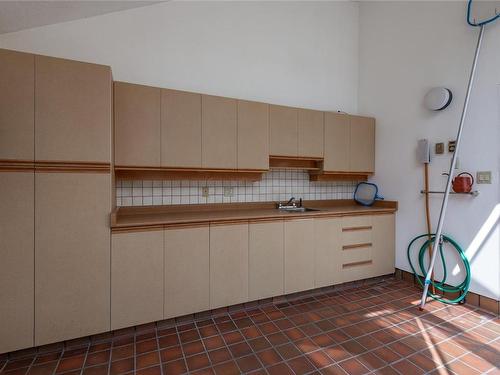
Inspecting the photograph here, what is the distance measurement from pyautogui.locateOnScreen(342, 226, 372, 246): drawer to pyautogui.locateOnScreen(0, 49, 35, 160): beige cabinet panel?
276 centimetres

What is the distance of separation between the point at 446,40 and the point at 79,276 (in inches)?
151

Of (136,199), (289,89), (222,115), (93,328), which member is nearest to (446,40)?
(289,89)

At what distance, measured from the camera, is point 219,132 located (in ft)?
8.13

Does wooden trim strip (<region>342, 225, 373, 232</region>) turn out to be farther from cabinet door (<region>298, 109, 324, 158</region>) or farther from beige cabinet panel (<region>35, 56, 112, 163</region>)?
beige cabinet panel (<region>35, 56, 112, 163</region>)

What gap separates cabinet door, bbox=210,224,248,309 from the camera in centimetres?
221

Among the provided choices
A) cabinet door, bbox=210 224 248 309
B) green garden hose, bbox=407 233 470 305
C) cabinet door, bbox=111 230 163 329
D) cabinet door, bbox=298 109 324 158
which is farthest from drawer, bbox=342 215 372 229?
cabinet door, bbox=111 230 163 329

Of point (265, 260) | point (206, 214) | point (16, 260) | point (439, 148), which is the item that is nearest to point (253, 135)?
point (206, 214)

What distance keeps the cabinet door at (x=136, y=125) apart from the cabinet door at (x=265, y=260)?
1089mm

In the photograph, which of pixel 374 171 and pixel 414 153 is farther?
pixel 374 171

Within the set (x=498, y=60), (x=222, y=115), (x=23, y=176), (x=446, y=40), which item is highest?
(x=446, y=40)

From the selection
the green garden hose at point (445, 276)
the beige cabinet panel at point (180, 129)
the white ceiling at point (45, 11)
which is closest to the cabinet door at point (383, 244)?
the green garden hose at point (445, 276)

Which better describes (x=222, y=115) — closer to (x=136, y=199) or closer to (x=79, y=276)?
(x=136, y=199)

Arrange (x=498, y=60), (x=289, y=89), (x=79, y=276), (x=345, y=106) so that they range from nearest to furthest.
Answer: (x=79, y=276), (x=498, y=60), (x=289, y=89), (x=345, y=106)

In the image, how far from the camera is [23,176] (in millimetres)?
1663
